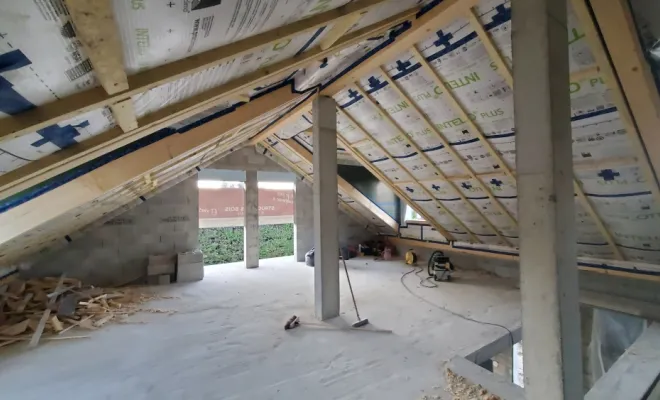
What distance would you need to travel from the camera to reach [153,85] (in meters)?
1.03

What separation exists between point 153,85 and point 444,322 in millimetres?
3808

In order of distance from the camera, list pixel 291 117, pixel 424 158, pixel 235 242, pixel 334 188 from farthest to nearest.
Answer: pixel 235 242 → pixel 291 117 → pixel 424 158 → pixel 334 188

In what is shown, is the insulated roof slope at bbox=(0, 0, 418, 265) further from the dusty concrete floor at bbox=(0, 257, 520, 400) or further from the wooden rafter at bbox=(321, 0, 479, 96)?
the dusty concrete floor at bbox=(0, 257, 520, 400)

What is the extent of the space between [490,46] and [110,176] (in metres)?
2.83

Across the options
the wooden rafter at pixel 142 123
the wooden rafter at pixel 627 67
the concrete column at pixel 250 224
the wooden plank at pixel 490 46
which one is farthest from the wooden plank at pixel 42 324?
the wooden rafter at pixel 627 67

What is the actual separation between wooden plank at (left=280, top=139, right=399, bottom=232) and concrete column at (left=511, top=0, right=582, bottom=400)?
4.29 meters

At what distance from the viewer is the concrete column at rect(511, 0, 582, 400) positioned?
1.61 m

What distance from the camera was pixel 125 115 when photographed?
1273 mm

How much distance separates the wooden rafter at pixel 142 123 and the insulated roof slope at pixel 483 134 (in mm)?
636

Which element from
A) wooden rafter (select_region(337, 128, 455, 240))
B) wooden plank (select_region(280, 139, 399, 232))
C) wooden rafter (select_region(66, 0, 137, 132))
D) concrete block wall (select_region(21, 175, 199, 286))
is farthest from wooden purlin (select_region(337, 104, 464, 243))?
concrete block wall (select_region(21, 175, 199, 286))

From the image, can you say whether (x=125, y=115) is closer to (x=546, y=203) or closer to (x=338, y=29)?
(x=338, y=29)

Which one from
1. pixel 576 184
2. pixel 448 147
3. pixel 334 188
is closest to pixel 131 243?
pixel 334 188

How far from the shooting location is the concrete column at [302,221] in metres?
7.52

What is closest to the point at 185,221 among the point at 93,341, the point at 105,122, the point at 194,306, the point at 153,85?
the point at 194,306
